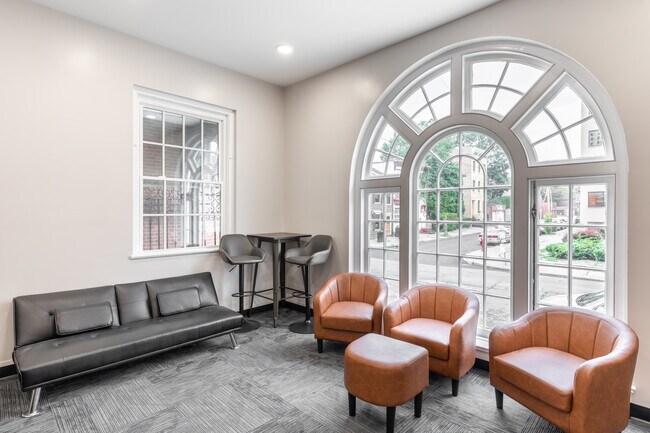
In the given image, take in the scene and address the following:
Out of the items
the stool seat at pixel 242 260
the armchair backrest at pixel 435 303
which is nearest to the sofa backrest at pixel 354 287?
the armchair backrest at pixel 435 303

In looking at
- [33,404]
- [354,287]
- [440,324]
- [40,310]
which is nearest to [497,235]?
[440,324]

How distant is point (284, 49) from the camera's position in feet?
A: 12.3

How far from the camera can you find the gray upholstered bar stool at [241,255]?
3918 millimetres

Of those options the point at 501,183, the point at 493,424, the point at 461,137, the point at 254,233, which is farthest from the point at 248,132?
the point at 493,424

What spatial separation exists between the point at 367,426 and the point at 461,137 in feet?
8.67

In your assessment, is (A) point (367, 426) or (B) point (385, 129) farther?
(B) point (385, 129)

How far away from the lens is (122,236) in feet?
11.3

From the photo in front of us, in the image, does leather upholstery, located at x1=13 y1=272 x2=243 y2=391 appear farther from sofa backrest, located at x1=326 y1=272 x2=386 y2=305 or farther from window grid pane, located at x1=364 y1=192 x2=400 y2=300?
window grid pane, located at x1=364 y1=192 x2=400 y2=300

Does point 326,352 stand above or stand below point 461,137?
below

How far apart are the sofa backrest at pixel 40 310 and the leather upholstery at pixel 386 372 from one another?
233 centimetres

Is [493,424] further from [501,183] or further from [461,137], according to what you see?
[461,137]

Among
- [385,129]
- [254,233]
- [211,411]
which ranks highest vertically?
[385,129]

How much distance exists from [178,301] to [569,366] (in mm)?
3410

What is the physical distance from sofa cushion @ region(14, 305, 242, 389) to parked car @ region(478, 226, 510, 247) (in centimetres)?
259
